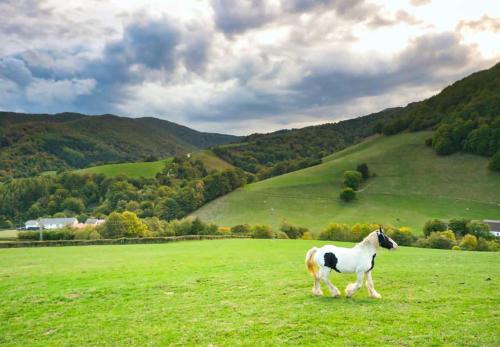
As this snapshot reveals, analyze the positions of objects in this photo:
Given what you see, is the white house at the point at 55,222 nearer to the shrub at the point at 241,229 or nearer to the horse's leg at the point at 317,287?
the shrub at the point at 241,229

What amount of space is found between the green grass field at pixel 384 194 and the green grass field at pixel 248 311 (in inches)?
2651

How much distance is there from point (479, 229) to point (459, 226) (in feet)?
13.4

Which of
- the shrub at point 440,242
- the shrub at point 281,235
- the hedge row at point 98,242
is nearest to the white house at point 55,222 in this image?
the hedge row at point 98,242

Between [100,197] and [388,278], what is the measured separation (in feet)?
508

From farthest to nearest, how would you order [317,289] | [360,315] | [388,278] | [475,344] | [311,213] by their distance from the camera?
[311,213] → [388,278] → [317,289] → [360,315] → [475,344]

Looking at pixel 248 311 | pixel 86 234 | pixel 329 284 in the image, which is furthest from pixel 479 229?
pixel 248 311

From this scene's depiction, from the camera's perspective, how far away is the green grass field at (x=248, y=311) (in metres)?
9.63

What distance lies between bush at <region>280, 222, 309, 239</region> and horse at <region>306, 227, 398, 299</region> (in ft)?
237

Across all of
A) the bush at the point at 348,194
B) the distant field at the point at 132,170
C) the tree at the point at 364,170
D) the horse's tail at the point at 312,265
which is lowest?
the horse's tail at the point at 312,265

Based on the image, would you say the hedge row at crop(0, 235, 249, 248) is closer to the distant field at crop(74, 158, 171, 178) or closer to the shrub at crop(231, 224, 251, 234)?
the shrub at crop(231, 224, 251, 234)

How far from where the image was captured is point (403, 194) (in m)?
104

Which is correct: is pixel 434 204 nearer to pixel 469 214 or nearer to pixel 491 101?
pixel 469 214

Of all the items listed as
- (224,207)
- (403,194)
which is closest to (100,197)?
(224,207)

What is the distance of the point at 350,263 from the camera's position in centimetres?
1350
